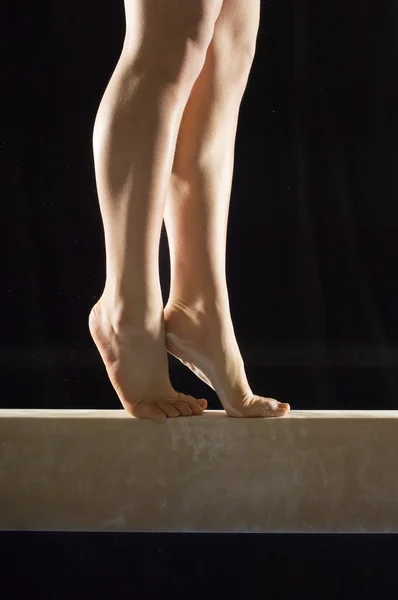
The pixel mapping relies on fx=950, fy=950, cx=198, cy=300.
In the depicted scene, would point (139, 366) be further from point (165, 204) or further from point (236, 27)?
point (236, 27)

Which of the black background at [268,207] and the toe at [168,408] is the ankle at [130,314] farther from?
the black background at [268,207]

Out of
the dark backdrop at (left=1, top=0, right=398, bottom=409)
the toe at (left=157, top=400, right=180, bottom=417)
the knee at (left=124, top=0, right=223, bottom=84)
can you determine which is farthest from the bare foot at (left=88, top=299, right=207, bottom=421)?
the dark backdrop at (left=1, top=0, right=398, bottom=409)

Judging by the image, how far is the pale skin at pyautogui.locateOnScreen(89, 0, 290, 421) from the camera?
1201 mm

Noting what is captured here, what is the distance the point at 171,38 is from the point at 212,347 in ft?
1.32

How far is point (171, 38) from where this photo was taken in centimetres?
120

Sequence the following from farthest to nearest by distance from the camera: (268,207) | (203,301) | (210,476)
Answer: (268,207) < (203,301) < (210,476)

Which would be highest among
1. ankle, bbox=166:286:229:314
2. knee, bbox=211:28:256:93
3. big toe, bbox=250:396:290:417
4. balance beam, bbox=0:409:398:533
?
knee, bbox=211:28:256:93

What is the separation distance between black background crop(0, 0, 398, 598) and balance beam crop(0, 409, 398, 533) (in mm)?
1054

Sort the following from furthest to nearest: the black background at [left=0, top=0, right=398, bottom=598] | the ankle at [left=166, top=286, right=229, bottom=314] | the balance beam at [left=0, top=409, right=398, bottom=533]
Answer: the black background at [left=0, top=0, right=398, bottom=598]
the ankle at [left=166, top=286, right=229, bottom=314]
the balance beam at [left=0, top=409, right=398, bottom=533]

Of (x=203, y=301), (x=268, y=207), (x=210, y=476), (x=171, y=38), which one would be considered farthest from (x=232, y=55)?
(x=268, y=207)

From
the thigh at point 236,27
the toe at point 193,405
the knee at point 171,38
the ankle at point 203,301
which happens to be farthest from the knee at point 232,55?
the toe at point 193,405

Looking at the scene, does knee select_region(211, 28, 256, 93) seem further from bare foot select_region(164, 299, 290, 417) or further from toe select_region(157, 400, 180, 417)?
toe select_region(157, 400, 180, 417)

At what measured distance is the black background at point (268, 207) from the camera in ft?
7.31

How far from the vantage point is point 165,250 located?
90.4 inches
